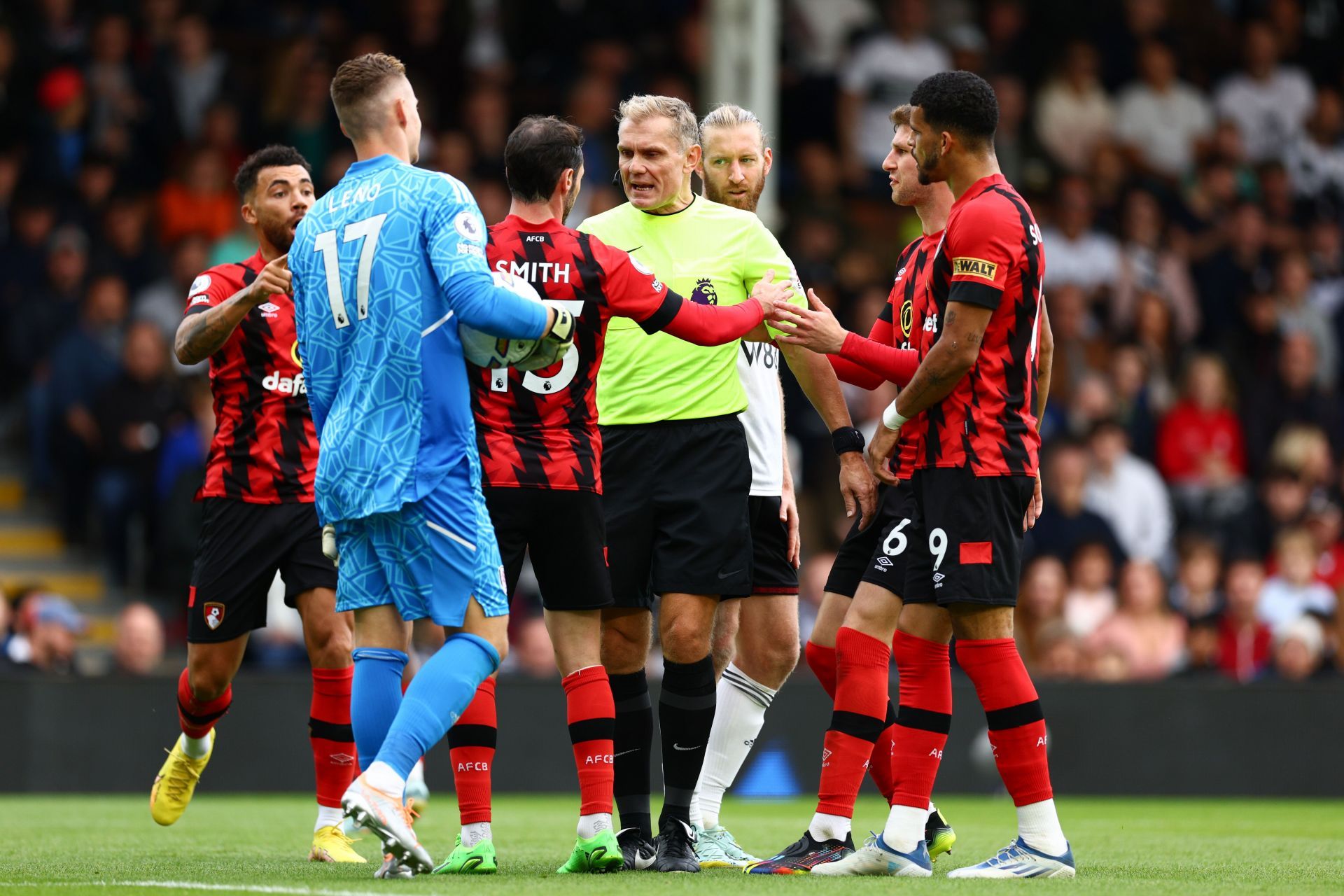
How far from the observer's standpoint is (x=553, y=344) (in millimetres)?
5816

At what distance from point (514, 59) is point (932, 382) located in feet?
36.4

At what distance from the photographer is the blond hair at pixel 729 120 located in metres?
7.56

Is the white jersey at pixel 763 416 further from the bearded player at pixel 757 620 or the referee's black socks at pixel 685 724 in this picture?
the referee's black socks at pixel 685 724

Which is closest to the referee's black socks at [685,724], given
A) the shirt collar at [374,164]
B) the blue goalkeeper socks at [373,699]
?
the blue goalkeeper socks at [373,699]

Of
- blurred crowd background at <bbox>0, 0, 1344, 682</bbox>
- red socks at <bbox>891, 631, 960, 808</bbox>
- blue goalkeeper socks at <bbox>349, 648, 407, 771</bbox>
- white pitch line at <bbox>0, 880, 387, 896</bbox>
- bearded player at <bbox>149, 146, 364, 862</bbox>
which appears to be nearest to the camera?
white pitch line at <bbox>0, 880, 387, 896</bbox>

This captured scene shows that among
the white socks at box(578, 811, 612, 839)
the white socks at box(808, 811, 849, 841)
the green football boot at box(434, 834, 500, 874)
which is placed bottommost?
the green football boot at box(434, 834, 500, 874)

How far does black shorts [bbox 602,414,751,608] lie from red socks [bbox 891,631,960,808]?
63 centimetres

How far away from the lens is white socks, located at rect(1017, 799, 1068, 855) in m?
6.12

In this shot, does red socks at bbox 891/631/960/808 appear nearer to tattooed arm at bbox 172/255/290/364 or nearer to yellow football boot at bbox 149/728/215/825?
tattooed arm at bbox 172/255/290/364

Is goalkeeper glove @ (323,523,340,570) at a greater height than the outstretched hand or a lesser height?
lesser

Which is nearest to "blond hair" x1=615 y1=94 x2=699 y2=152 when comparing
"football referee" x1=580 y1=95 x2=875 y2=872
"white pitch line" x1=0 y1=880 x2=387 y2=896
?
"football referee" x1=580 y1=95 x2=875 y2=872

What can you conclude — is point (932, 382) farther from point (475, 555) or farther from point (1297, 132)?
point (1297, 132)

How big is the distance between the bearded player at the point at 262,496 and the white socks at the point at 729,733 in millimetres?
1344

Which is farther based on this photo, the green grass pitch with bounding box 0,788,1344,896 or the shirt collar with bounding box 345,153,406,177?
the shirt collar with bounding box 345,153,406,177
